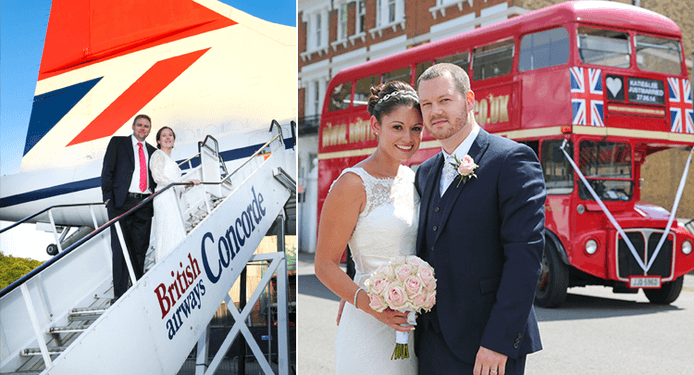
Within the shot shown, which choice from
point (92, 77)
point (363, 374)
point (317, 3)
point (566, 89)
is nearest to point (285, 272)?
point (363, 374)

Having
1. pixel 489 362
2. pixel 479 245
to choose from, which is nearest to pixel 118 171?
pixel 479 245

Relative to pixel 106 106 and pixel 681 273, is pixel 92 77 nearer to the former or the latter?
pixel 106 106

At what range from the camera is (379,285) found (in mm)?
2389

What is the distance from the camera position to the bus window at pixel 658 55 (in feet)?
28.7

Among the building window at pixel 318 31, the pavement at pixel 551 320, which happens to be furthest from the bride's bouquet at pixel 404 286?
the building window at pixel 318 31

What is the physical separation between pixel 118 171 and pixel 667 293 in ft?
26.1

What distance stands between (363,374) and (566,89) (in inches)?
260

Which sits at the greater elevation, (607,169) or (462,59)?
(462,59)

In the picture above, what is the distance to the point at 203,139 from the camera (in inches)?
130

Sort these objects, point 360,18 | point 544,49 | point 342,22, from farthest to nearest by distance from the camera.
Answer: point 342,22, point 360,18, point 544,49

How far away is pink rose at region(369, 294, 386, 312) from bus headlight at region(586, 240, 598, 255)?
6370 mm

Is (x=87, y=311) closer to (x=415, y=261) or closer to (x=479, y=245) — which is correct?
(x=415, y=261)

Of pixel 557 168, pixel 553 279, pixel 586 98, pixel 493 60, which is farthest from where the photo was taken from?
pixel 493 60

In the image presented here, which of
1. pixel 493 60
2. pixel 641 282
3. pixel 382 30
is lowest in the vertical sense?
pixel 641 282
